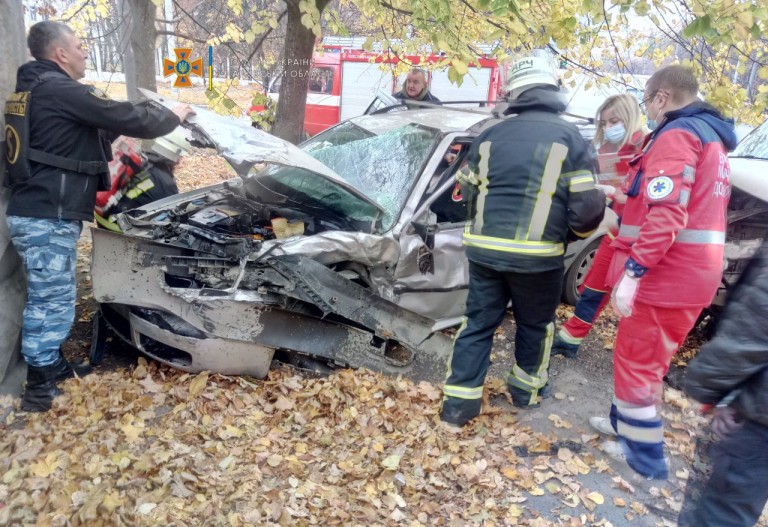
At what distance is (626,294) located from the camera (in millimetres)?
2807

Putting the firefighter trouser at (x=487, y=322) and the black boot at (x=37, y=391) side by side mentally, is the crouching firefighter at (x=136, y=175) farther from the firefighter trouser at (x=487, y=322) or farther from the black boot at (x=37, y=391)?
the firefighter trouser at (x=487, y=322)

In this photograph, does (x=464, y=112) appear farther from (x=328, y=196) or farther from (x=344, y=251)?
(x=344, y=251)

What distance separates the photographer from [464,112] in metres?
4.75

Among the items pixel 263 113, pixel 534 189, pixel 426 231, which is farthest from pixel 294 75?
pixel 534 189

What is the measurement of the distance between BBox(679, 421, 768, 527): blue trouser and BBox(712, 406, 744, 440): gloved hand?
2cm

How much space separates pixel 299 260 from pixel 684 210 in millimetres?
2050

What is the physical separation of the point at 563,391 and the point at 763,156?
8.29ft

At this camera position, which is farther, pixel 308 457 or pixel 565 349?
pixel 565 349

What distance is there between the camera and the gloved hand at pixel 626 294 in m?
2.80

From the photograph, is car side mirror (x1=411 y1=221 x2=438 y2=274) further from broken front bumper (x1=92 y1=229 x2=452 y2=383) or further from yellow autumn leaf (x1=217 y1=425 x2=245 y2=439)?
yellow autumn leaf (x1=217 y1=425 x2=245 y2=439)

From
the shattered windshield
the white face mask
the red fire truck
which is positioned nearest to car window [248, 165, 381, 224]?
the shattered windshield

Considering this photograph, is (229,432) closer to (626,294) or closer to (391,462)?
(391,462)

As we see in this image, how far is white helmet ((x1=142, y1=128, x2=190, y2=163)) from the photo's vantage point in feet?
12.6

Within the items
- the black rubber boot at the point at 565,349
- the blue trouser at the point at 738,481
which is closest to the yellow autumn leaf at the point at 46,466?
the blue trouser at the point at 738,481
